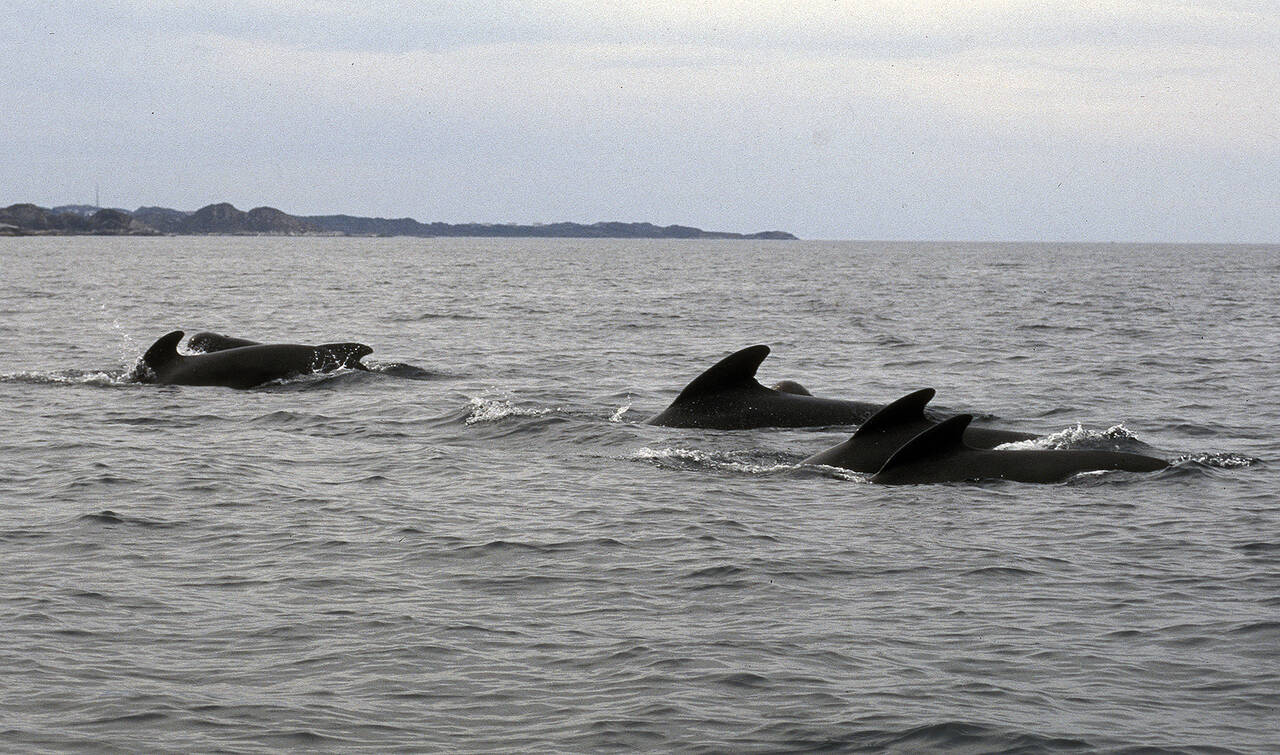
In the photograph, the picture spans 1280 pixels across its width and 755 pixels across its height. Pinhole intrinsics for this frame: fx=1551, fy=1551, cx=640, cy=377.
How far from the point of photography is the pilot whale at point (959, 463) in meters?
13.5

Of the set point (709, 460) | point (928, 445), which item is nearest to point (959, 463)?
point (928, 445)

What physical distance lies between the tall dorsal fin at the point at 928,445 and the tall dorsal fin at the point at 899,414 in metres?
0.31

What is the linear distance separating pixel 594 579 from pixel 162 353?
526 inches

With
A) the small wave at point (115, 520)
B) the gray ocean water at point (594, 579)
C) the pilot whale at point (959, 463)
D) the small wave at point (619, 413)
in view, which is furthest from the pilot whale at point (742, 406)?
the small wave at point (115, 520)

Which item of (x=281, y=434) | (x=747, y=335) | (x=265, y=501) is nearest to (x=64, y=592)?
(x=265, y=501)

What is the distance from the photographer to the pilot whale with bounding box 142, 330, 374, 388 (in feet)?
71.5

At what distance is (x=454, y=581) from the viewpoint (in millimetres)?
10391

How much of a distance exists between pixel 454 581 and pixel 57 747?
353 cm

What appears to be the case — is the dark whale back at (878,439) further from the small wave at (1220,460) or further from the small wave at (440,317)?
the small wave at (440,317)

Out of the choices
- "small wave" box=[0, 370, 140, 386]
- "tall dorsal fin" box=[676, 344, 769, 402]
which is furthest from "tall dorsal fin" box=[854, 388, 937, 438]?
"small wave" box=[0, 370, 140, 386]

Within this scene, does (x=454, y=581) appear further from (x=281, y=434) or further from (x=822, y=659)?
(x=281, y=434)

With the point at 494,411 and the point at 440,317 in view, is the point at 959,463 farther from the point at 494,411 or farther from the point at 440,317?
the point at 440,317

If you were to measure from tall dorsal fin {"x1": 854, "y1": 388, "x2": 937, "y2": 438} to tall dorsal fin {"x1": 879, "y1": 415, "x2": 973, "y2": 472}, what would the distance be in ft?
1.01

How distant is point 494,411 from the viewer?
62.1 feet
